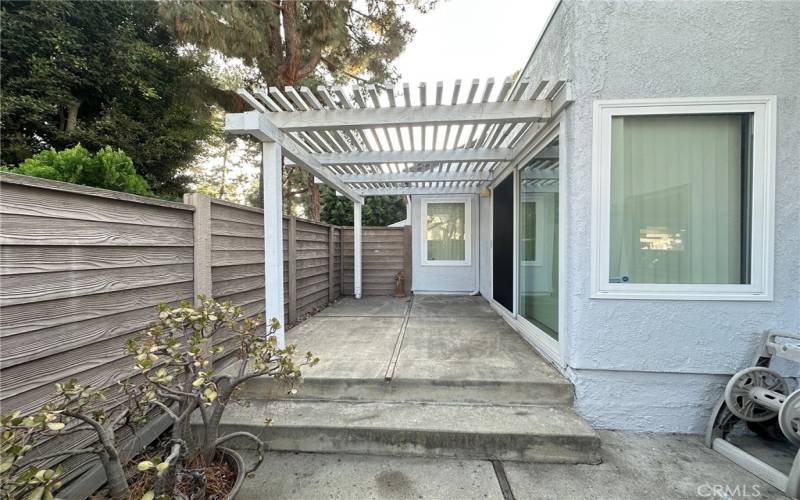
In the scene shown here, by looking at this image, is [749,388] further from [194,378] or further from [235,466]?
[194,378]

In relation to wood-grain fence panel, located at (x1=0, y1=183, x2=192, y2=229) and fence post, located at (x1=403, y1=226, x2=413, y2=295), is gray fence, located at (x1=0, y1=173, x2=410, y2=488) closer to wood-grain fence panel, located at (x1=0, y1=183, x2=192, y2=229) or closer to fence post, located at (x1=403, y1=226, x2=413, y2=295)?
wood-grain fence panel, located at (x1=0, y1=183, x2=192, y2=229)

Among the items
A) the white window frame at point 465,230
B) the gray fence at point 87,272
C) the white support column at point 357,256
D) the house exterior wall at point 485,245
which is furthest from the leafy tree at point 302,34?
the gray fence at point 87,272

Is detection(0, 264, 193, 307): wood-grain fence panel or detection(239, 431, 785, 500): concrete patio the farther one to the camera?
detection(239, 431, 785, 500): concrete patio

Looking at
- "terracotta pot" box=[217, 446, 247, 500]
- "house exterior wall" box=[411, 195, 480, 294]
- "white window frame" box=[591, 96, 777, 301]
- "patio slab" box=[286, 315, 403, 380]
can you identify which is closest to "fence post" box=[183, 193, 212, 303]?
"patio slab" box=[286, 315, 403, 380]

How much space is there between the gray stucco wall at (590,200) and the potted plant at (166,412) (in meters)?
2.31

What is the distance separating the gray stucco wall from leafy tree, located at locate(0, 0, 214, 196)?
25.7 feet

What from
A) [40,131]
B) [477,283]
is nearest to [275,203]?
[477,283]

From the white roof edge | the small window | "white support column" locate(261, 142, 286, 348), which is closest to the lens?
the white roof edge

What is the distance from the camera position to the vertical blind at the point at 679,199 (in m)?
2.42

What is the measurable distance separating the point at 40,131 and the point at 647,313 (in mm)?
10719

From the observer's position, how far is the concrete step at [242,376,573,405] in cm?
248

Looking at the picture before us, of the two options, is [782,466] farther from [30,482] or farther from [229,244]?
[229,244]

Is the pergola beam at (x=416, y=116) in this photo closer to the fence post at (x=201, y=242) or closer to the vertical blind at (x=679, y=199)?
the vertical blind at (x=679, y=199)

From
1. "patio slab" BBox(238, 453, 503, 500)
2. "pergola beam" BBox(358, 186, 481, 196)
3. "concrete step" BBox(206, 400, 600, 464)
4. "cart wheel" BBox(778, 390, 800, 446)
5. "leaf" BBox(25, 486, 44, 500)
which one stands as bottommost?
"patio slab" BBox(238, 453, 503, 500)
